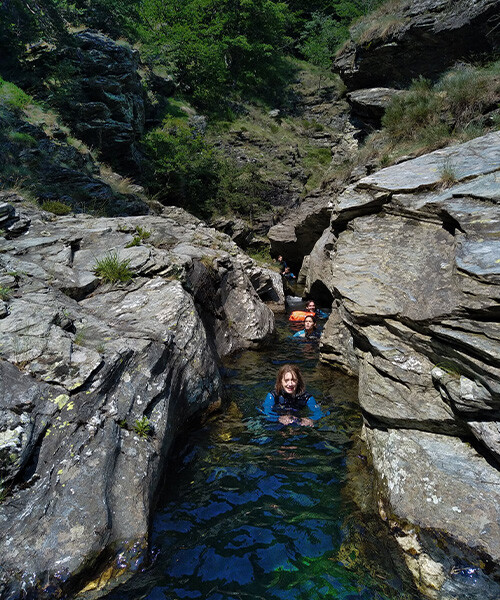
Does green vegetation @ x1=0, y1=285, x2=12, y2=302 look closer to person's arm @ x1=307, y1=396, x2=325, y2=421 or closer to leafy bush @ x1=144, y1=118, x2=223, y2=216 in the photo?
person's arm @ x1=307, y1=396, x2=325, y2=421

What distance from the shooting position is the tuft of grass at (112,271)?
7625 mm

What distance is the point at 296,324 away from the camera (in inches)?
548

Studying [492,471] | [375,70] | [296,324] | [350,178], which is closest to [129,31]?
[375,70]

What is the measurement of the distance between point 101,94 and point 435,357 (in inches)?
902

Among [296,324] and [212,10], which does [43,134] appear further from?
[212,10]

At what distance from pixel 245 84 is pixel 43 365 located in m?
38.1

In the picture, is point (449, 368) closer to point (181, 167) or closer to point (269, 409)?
point (269, 409)

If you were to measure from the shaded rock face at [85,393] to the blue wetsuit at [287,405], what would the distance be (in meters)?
1.04

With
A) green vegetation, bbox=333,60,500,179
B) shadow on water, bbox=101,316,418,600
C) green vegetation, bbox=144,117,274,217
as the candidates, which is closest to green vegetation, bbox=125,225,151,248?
shadow on water, bbox=101,316,418,600

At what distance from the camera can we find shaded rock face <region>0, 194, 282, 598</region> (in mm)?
3447

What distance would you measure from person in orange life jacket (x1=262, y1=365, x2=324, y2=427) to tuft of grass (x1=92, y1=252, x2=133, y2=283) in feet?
12.9

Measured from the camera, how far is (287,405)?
22.9 feet

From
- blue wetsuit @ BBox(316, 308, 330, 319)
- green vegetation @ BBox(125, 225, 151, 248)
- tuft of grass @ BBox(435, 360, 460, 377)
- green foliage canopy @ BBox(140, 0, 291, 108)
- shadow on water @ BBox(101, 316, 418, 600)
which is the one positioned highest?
green foliage canopy @ BBox(140, 0, 291, 108)

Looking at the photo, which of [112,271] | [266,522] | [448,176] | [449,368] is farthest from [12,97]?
[449,368]
